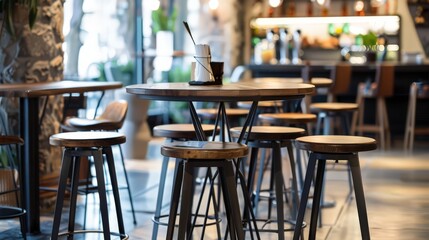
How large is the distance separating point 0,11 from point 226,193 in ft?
8.77

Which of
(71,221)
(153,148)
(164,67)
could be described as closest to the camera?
(71,221)

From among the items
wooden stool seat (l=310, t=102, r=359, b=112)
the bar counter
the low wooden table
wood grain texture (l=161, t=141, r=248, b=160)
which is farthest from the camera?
the bar counter

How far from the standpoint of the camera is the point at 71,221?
4.22m

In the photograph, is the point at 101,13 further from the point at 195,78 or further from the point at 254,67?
the point at 195,78

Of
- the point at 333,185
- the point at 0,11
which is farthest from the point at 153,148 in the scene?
the point at 0,11

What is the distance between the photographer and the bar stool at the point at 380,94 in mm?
9086

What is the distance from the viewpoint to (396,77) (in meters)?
9.81

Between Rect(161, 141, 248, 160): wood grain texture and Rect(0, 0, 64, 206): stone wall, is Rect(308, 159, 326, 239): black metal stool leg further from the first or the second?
Rect(0, 0, 64, 206): stone wall

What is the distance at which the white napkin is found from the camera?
3.89 metres

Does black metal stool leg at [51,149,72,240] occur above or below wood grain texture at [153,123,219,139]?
below

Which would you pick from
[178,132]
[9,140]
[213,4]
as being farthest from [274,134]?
[213,4]

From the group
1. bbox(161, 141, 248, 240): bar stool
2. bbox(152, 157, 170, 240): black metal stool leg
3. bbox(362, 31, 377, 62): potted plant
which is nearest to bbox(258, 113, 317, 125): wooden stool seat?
bbox(152, 157, 170, 240): black metal stool leg

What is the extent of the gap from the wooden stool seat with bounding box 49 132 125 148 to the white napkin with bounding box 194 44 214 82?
57 centimetres

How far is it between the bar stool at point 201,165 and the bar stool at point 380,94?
5773 mm
